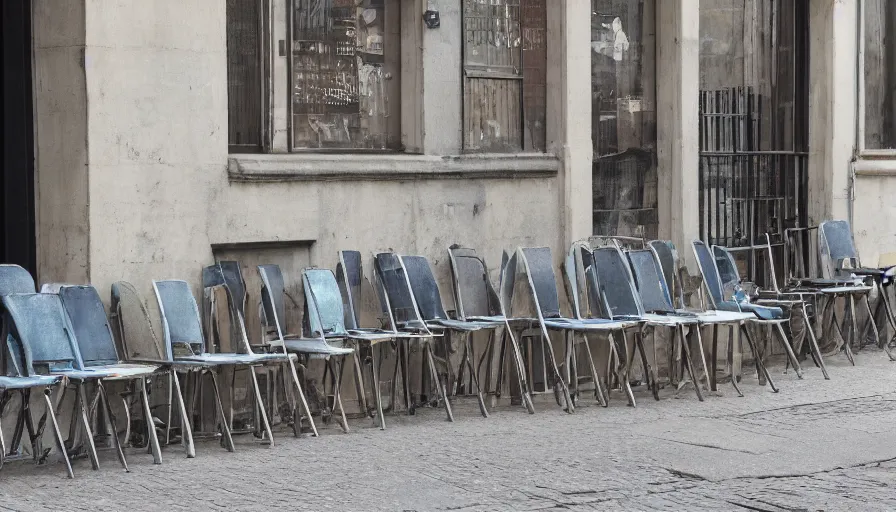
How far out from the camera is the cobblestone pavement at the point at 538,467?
829 centimetres

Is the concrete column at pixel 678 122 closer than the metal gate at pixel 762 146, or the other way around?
the concrete column at pixel 678 122

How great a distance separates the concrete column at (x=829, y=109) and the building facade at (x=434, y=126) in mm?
23

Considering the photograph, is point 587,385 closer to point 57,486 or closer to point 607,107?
point 607,107

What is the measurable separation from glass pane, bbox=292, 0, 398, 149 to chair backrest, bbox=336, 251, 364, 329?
0.93 meters

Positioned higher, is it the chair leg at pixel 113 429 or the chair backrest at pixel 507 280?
the chair backrest at pixel 507 280

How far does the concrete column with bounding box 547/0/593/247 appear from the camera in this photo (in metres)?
13.1

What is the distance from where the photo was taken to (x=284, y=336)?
11.0m

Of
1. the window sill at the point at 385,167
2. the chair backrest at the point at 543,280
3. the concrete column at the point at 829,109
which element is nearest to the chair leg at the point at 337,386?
the window sill at the point at 385,167

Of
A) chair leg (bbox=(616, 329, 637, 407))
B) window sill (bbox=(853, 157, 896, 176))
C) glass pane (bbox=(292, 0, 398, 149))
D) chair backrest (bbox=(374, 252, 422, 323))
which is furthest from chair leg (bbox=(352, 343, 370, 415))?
window sill (bbox=(853, 157, 896, 176))

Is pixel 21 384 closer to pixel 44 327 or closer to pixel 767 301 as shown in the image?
pixel 44 327

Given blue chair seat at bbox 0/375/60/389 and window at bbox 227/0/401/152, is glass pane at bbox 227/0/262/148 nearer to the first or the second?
window at bbox 227/0/401/152

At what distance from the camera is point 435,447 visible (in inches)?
392

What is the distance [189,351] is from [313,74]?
250 cm

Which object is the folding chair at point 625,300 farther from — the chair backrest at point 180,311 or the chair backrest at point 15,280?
the chair backrest at point 15,280
